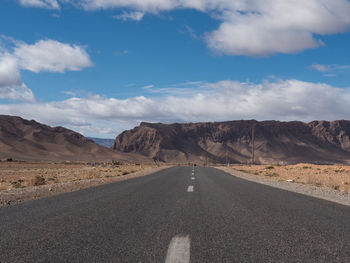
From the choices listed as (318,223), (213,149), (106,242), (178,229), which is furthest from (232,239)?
(213,149)

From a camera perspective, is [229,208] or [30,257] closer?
[30,257]

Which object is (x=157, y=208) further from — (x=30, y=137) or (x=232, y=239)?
(x=30, y=137)

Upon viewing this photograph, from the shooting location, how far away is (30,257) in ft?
14.3

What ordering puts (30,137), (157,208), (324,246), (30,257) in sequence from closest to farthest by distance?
(30,257) → (324,246) → (157,208) → (30,137)

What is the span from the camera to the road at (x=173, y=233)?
4.45m

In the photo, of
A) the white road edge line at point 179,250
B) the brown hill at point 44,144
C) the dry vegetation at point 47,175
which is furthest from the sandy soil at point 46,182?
→ the brown hill at point 44,144

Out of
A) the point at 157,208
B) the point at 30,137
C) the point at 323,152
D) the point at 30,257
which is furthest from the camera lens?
the point at 323,152

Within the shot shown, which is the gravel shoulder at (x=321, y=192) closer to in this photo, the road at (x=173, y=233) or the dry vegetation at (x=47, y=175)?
the road at (x=173, y=233)

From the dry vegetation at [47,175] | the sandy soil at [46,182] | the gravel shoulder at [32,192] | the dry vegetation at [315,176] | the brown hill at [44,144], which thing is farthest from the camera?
the brown hill at [44,144]

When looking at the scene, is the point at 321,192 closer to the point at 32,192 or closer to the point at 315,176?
the point at 32,192

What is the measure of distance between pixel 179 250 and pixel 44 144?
5956 inches

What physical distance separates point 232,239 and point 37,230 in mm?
3253

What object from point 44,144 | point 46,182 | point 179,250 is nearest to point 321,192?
point 179,250

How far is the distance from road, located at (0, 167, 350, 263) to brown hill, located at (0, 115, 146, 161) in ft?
381
